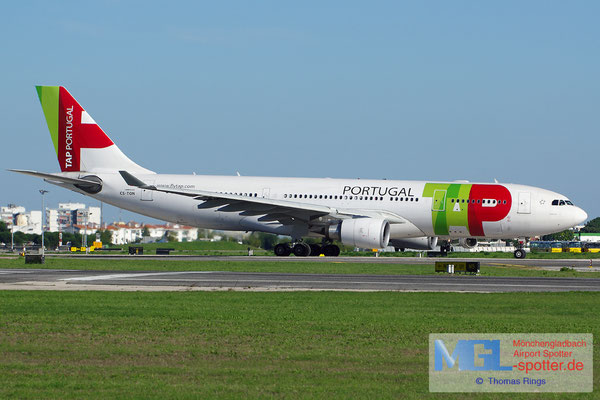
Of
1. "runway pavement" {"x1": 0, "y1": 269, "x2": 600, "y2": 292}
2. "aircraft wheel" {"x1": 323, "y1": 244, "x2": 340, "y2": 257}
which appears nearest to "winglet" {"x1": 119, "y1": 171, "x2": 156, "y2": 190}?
"aircraft wheel" {"x1": 323, "y1": 244, "x2": 340, "y2": 257}

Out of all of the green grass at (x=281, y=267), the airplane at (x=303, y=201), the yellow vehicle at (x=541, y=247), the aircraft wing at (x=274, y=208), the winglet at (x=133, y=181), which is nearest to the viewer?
the green grass at (x=281, y=267)

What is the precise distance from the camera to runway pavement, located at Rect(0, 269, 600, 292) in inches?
973

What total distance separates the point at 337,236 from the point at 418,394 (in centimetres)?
3316

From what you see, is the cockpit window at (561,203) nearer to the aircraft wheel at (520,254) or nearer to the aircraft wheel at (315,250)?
the aircraft wheel at (520,254)

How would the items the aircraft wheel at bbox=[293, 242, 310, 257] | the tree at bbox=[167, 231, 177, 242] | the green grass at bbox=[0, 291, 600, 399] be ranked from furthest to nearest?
the tree at bbox=[167, 231, 177, 242] < the aircraft wheel at bbox=[293, 242, 310, 257] < the green grass at bbox=[0, 291, 600, 399]

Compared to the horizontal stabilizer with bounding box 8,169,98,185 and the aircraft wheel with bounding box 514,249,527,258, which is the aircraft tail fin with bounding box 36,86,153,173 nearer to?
the horizontal stabilizer with bounding box 8,169,98,185

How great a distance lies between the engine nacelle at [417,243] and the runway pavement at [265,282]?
19819mm

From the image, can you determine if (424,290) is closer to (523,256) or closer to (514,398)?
(514,398)

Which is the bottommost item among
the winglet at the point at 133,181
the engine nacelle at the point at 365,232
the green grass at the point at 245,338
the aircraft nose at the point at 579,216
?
the green grass at the point at 245,338

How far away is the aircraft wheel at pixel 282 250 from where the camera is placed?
46522 mm

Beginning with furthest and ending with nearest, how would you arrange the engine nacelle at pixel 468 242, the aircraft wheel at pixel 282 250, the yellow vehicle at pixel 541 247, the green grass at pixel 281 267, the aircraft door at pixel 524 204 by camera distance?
the yellow vehicle at pixel 541 247, the engine nacelle at pixel 468 242, the aircraft wheel at pixel 282 250, the aircraft door at pixel 524 204, the green grass at pixel 281 267

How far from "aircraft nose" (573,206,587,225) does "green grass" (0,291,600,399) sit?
22.7 m

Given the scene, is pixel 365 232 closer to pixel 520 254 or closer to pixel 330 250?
pixel 330 250

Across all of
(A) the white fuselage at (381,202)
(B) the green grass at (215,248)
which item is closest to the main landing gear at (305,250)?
(A) the white fuselage at (381,202)
